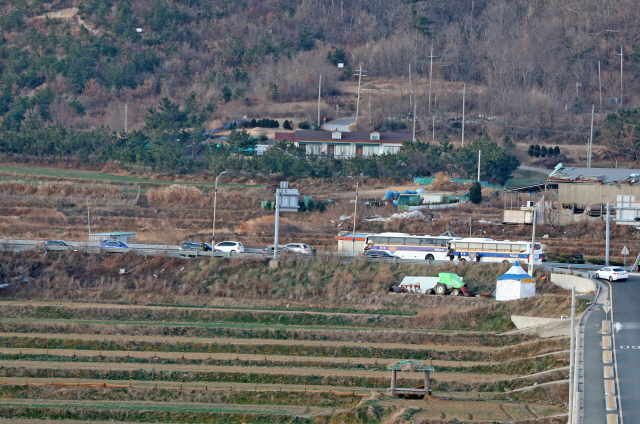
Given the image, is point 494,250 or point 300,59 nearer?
point 494,250

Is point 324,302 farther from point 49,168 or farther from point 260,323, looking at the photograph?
point 49,168

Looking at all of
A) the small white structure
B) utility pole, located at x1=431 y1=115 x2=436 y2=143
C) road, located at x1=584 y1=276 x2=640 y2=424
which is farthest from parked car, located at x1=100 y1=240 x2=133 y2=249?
utility pole, located at x1=431 y1=115 x2=436 y2=143

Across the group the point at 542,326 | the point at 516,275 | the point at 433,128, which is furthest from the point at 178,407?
the point at 433,128

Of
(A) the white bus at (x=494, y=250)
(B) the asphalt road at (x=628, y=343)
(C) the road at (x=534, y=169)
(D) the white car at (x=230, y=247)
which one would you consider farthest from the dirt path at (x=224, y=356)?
(C) the road at (x=534, y=169)

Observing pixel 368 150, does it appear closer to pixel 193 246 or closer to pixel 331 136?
pixel 331 136

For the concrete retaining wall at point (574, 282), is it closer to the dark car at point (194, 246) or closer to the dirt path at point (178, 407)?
the dirt path at point (178, 407)

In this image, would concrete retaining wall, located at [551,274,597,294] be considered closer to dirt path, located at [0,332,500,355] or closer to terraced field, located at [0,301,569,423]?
terraced field, located at [0,301,569,423]

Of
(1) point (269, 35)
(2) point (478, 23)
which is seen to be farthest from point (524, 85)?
(1) point (269, 35)
